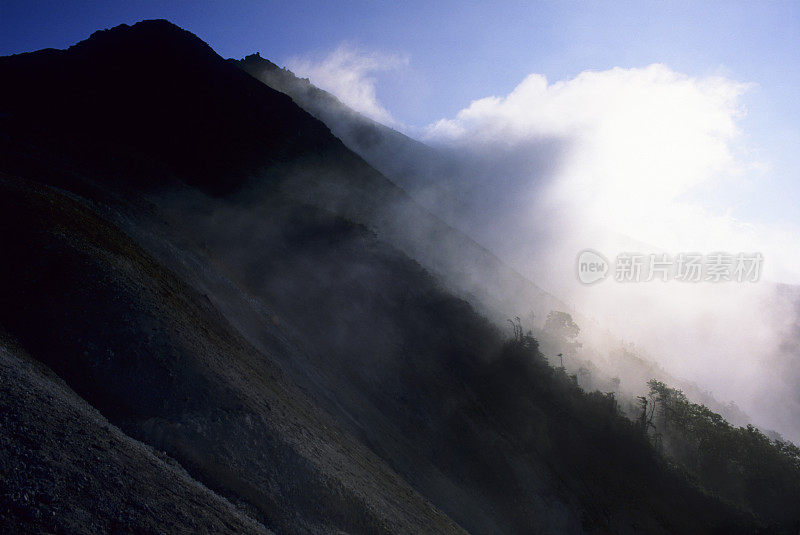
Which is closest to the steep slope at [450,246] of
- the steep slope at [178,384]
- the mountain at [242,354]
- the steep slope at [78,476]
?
the mountain at [242,354]

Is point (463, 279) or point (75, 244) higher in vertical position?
point (463, 279)

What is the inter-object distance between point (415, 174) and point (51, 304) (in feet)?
363

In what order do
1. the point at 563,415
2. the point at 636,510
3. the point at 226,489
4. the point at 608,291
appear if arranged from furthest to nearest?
the point at 608,291 < the point at 563,415 < the point at 636,510 < the point at 226,489

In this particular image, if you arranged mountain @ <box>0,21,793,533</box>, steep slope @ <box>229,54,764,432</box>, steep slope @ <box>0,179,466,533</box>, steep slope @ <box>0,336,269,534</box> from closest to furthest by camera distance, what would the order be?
steep slope @ <box>0,336,269,534</box> → mountain @ <box>0,21,793,533</box> → steep slope @ <box>0,179,466,533</box> → steep slope @ <box>229,54,764,432</box>

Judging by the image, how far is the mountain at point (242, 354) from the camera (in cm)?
1078

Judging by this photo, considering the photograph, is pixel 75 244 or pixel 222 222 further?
pixel 222 222

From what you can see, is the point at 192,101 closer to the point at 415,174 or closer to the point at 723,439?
the point at 415,174

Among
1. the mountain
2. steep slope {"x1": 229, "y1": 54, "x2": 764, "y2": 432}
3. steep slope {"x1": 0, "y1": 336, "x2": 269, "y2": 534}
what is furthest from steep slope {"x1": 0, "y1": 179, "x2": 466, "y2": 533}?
steep slope {"x1": 229, "y1": 54, "x2": 764, "y2": 432}

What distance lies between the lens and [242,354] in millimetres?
19672

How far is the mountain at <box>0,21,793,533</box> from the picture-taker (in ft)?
35.4

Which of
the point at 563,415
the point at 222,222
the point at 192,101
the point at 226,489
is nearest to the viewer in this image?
the point at 226,489

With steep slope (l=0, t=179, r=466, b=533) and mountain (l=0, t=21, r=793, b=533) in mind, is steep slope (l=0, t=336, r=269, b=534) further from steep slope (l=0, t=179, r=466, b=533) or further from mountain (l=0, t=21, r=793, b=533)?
steep slope (l=0, t=179, r=466, b=533)

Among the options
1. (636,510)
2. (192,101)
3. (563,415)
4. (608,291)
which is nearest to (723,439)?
(636,510)

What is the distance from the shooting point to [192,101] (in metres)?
60.3
